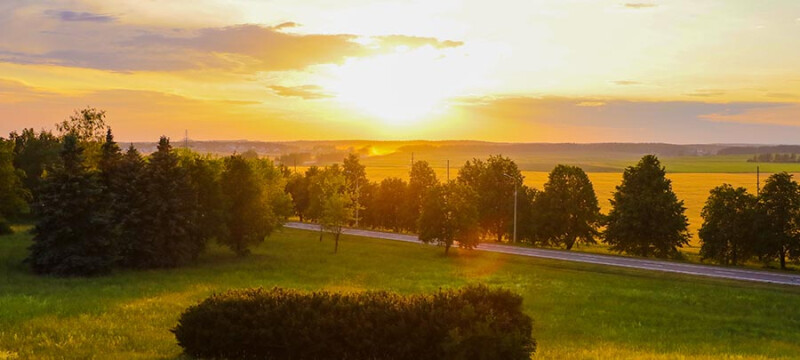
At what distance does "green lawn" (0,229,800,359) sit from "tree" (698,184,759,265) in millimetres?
21827

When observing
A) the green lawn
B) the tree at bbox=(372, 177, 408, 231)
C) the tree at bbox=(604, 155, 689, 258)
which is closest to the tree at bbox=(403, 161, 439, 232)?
the tree at bbox=(372, 177, 408, 231)

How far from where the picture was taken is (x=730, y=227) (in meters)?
63.7

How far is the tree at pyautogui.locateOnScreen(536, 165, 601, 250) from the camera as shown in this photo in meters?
79.7

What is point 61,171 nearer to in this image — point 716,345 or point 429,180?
point 716,345

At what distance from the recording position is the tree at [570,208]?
261 ft

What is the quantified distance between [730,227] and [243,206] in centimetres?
4850

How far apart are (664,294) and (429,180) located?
64.4 m

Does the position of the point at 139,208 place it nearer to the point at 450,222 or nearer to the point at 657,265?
the point at 450,222

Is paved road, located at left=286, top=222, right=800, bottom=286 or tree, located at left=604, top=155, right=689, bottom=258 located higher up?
tree, located at left=604, top=155, right=689, bottom=258

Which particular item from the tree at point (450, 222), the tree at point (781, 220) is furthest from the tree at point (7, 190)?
the tree at point (781, 220)

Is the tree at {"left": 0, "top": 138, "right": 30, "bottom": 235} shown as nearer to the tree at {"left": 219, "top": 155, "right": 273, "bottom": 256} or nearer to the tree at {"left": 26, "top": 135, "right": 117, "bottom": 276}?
the tree at {"left": 26, "top": 135, "right": 117, "bottom": 276}

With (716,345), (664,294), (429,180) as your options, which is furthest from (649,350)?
(429,180)

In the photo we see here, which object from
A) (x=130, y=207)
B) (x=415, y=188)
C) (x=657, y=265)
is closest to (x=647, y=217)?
(x=657, y=265)

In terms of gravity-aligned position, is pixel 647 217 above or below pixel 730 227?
above
